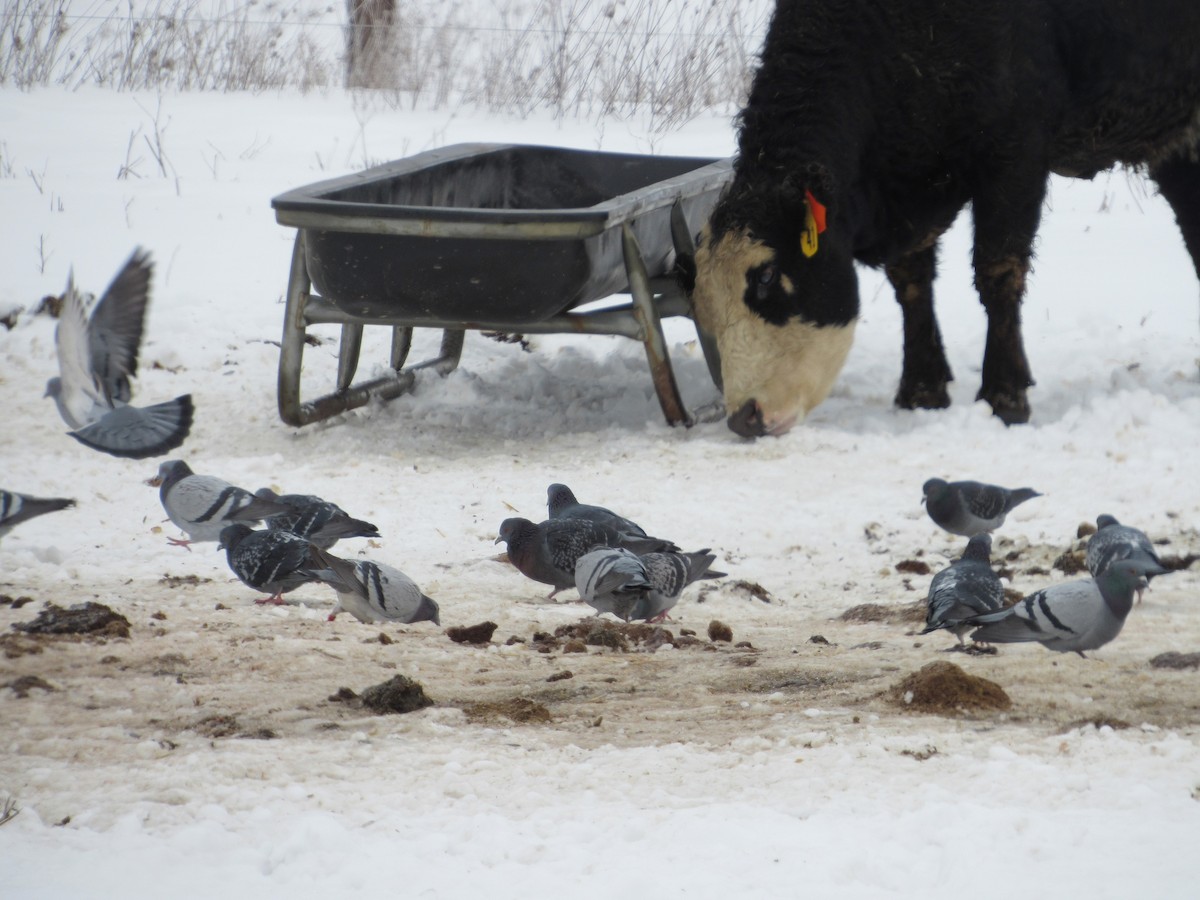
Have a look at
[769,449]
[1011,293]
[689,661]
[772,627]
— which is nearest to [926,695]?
[689,661]

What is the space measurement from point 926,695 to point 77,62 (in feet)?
38.7

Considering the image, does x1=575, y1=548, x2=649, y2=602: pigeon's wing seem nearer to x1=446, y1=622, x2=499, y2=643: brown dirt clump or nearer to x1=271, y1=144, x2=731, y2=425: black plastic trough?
x1=446, y1=622, x2=499, y2=643: brown dirt clump

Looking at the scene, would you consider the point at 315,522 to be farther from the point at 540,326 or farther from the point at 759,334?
the point at 759,334

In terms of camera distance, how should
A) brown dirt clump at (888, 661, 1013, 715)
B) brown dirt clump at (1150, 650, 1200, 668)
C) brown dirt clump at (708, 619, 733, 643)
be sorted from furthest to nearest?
brown dirt clump at (708, 619, 733, 643) < brown dirt clump at (1150, 650, 1200, 668) < brown dirt clump at (888, 661, 1013, 715)

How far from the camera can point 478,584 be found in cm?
457

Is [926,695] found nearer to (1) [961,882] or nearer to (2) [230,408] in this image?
(1) [961,882]

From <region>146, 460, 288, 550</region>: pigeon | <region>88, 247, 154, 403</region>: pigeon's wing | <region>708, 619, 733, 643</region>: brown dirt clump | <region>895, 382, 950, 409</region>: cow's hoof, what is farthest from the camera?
<region>895, 382, 950, 409</region>: cow's hoof

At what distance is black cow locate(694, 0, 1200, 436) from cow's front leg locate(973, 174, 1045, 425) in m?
0.01

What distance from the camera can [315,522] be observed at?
4.38 metres

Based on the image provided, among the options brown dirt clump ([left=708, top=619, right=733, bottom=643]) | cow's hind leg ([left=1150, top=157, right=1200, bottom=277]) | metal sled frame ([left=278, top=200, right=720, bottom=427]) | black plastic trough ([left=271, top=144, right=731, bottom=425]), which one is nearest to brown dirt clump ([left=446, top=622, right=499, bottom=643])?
brown dirt clump ([left=708, top=619, right=733, bottom=643])

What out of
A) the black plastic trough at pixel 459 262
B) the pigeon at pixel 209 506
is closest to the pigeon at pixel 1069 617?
the pigeon at pixel 209 506

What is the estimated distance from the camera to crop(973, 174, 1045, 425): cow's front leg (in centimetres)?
594

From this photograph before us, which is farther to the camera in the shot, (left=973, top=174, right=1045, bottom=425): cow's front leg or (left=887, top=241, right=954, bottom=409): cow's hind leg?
(left=887, top=241, right=954, bottom=409): cow's hind leg

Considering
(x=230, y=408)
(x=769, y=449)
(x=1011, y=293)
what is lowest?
(x=230, y=408)
